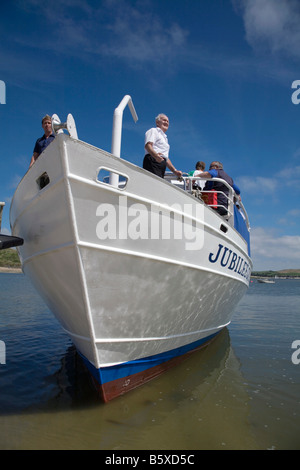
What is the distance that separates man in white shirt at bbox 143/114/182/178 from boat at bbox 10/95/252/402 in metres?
0.51

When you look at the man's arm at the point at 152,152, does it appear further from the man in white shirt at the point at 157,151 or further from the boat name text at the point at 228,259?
the boat name text at the point at 228,259

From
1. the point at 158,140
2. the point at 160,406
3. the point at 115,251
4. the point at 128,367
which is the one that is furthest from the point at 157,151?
the point at 160,406

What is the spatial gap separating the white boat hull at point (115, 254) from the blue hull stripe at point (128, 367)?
0.7 inches

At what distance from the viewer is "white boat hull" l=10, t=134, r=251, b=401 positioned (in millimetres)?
2947

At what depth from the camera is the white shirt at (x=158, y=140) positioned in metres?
4.08

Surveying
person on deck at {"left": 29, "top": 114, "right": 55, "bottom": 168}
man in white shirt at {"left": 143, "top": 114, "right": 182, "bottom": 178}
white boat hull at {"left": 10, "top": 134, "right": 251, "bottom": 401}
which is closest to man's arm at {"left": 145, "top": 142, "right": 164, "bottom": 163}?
man in white shirt at {"left": 143, "top": 114, "right": 182, "bottom": 178}

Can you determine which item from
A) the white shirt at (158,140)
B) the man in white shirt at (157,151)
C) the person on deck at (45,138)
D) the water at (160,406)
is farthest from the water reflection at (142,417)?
the person on deck at (45,138)

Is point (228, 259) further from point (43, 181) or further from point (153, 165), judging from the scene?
point (43, 181)

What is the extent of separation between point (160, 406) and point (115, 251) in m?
2.12

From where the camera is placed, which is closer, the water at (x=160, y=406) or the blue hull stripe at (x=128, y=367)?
the water at (x=160, y=406)

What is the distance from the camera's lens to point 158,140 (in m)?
4.15
